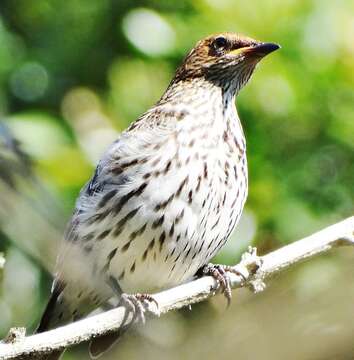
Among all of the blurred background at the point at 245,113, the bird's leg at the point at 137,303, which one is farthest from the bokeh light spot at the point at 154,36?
the bird's leg at the point at 137,303

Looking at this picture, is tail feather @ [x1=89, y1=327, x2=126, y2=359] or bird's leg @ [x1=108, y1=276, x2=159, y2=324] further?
tail feather @ [x1=89, y1=327, x2=126, y2=359]

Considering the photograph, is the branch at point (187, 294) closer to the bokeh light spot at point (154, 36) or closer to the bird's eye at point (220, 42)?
the bird's eye at point (220, 42)

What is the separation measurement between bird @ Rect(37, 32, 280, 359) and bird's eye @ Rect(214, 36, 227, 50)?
0.07m

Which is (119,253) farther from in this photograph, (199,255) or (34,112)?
(34,112)

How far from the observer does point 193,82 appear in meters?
4.27

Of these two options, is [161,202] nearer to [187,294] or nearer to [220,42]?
[187,294]

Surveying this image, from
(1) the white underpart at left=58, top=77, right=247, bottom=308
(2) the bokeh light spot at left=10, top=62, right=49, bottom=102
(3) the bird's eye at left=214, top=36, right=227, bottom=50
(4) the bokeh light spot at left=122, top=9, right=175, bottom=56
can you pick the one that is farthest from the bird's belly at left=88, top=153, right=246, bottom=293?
(2) the bokeh light spot at left=10, top=62, right=49, bottom=102

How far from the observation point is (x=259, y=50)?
13.2ft

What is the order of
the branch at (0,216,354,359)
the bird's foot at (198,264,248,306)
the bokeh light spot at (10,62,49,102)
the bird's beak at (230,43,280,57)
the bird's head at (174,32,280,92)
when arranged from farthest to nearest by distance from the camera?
the bokeh light spot at (10,62,49,102), the bird's head at (174,32,280,92), the bird's beak at (230,43,280,57), the bird's foot at (198,264,248,306), the branch at (0,216,354,359)

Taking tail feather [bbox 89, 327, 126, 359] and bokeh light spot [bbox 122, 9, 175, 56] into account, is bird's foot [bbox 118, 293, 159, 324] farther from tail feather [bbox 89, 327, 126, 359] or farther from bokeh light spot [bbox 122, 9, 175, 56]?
bokeh light spot [bbox 122, 9, 175, 56]

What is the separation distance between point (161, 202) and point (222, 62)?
3.10 ft

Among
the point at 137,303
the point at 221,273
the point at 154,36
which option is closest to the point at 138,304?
the point at 137,303

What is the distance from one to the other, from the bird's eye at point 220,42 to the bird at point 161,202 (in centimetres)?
7

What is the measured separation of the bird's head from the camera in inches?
164
